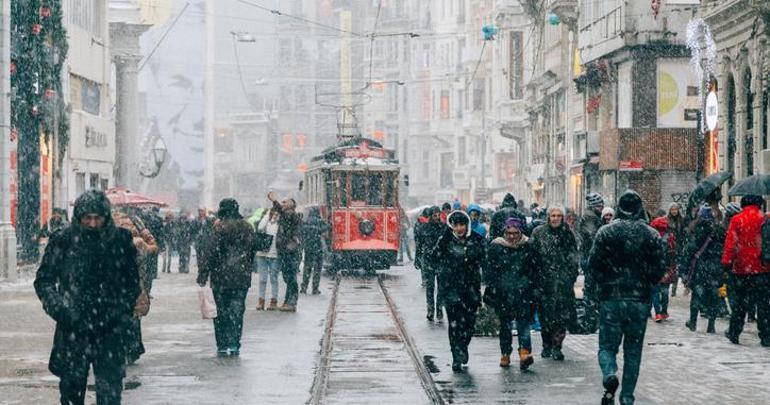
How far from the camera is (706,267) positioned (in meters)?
19.8

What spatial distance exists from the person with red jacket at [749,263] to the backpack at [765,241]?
0.12 feet

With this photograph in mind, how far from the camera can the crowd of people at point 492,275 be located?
9.73 meters

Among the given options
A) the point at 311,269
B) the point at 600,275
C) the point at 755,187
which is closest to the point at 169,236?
the point at 311,269

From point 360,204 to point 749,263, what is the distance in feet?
70.1

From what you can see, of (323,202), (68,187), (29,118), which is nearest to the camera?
(29,118)

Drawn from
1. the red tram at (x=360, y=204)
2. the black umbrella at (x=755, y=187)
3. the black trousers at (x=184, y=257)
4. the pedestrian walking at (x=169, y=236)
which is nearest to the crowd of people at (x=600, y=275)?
the black umbrella at (x=755, y=187)

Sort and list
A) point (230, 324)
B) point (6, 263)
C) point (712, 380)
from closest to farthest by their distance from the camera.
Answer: point (712, 380) < point (230, 324) < point (6, 263)

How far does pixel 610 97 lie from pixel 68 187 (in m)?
16.3

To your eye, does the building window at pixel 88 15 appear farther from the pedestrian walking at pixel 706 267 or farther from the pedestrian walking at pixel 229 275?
the pedestrian walking at pixel 229 275

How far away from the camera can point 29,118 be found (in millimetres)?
36188

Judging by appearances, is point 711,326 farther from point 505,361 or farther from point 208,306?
point 208,306

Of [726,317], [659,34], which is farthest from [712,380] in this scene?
[659,34]

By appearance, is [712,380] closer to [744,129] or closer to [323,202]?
[744,129]

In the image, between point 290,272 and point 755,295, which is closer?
point 755,295
